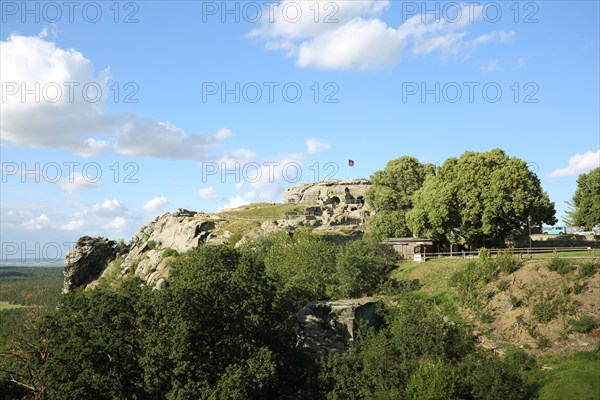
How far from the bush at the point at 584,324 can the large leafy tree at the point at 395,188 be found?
27050 millimetres

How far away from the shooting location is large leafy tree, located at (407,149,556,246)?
52.4 metres

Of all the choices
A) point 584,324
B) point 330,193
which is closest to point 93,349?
point 584,324

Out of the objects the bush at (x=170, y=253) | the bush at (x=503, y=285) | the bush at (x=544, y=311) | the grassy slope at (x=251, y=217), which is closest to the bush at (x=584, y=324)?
the bush at (x=544, y=311)

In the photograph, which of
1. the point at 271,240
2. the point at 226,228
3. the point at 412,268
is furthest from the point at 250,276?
the point at 226,228

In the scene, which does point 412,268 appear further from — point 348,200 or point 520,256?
point 348,200

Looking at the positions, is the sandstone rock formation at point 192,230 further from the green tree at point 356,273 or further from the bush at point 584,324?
the bush at point 584,324

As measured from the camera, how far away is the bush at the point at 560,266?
40.0 m

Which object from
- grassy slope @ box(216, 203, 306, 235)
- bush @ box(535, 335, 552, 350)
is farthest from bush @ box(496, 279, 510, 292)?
grassy slope @ box(216, 203, 306, 235)

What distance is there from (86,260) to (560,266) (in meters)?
76.5

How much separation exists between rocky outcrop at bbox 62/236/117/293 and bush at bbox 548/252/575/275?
74187 millimetres

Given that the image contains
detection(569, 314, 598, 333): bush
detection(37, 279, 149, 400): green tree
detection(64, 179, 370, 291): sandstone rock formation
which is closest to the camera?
detection(37, 279, 149, 400): green tree

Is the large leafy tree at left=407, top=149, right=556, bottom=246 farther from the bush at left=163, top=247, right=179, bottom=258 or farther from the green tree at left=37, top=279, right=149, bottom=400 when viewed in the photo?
the bush at left=163, top=247, right=179, bottom=258

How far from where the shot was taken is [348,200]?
321 ft

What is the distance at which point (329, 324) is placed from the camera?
39500 mm
